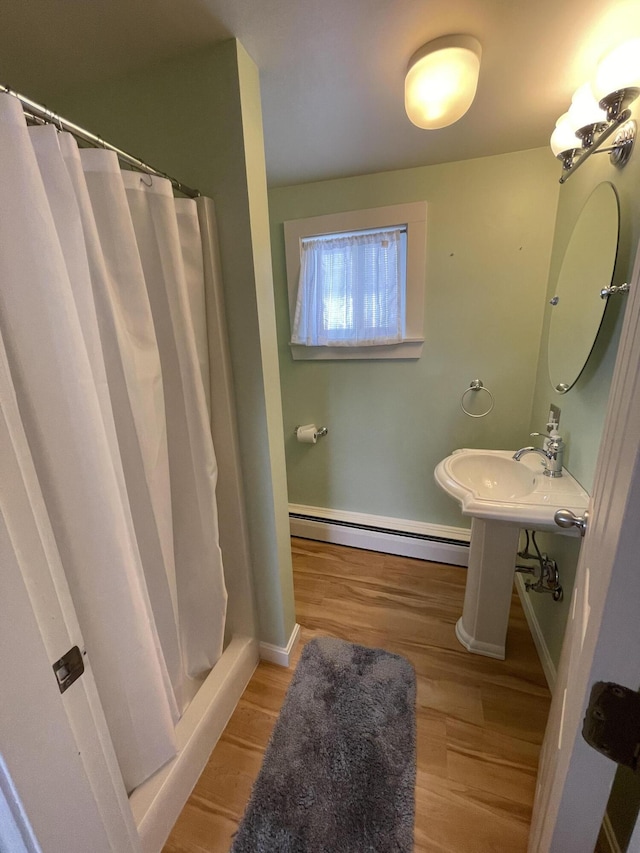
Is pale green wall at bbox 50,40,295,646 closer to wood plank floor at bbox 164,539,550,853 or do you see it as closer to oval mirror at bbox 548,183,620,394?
wood plank floor at bbox 164,539,550,853

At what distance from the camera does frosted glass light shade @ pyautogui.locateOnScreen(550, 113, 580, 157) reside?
118cm

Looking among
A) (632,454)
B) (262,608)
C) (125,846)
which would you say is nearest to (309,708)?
(262,608)

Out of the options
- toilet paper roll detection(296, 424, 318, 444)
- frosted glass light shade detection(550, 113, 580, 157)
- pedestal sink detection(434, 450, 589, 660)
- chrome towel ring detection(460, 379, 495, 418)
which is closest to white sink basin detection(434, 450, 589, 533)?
pedestal sink detection(434, 450, 589, 660)

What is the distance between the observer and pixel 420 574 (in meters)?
1.98

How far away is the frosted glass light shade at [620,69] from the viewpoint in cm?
88

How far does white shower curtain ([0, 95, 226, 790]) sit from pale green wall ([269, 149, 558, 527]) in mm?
1135

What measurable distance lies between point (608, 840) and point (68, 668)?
1400 mm

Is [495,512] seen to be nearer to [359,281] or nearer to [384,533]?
[384,533]

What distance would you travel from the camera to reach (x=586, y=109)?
42.4 inches

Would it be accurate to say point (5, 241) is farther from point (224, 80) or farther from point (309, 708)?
point (309, 708)

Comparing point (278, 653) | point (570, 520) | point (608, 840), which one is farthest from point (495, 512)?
point (278, 653)

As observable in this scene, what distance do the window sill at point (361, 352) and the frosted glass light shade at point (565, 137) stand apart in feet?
2.92

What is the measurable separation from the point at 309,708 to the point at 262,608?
39 centimetres

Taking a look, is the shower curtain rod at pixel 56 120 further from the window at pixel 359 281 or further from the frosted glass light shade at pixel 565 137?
the frosted glass light shade at pixel 565 137
